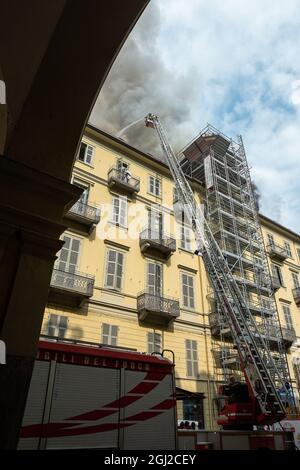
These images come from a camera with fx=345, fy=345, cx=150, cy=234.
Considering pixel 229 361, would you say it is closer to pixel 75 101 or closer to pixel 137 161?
pixel 137 161

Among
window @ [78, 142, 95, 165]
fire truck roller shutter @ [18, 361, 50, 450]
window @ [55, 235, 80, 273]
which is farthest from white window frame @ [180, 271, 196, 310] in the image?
fire truck roller shutter @ [18, 361, 50, 450]

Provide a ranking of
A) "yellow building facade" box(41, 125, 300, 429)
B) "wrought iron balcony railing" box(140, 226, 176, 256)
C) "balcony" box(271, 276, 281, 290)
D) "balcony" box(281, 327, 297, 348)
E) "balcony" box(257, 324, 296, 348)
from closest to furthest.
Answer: "yellow building facade" box(41, 125, 300, 429) < "wrought iron balcony railing" box(140, 226, 176, 256) < "balcony" box(257, 324, 296, 348) < "balcony" box(281, 327, 297, 348) < "balcony" box(271, 276, 281, 290)

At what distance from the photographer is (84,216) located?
648 inches

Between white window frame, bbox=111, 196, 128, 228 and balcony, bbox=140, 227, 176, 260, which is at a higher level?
white window frame, bbox=111, 196, 128, 228

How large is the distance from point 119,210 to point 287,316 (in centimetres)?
1425

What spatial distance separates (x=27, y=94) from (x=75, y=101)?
55 centimetres

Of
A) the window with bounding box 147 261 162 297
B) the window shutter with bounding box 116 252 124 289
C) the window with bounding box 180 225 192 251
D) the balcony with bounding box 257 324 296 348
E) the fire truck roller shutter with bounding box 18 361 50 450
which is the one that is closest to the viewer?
the fire truck roller shutter with bounding box 18 361 50 450

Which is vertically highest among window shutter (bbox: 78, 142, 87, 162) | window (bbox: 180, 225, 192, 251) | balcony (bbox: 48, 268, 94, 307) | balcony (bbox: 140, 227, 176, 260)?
window shutter (bbox: 78, 142, 87, 162)

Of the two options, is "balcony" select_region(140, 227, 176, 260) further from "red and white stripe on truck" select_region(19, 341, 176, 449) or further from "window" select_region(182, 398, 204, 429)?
"red and white stripe on truck" select_region(19, 341, 176, 449)

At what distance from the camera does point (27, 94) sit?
406cm

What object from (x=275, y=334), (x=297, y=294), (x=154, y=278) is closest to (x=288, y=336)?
(x=275, y=334)

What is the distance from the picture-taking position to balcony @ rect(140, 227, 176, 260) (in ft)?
59.7

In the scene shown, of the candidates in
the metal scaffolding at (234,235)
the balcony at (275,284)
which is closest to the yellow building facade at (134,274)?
the metal scaffolding at (234,235)

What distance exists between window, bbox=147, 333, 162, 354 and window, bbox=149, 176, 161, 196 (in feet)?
28.5
